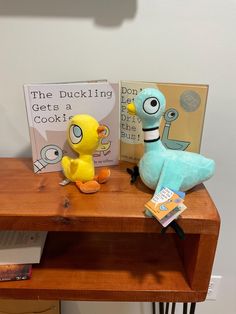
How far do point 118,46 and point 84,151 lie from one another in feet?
1.03

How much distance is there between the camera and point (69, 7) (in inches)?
29.8

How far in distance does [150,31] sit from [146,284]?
0.62 metres

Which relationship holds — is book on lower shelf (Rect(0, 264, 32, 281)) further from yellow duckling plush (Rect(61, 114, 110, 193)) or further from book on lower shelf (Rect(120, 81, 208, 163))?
book on lower shelf (Rect(120, 81, 208, 163))

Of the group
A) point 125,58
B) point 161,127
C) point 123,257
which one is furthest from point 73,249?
point 125,58

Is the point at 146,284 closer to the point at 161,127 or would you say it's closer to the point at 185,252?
the point at 185,252

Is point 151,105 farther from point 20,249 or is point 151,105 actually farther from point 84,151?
point 20,249

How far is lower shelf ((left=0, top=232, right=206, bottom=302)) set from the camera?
661mm

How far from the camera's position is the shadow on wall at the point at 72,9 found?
2.47ft

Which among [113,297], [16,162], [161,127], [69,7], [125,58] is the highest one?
[69,7]

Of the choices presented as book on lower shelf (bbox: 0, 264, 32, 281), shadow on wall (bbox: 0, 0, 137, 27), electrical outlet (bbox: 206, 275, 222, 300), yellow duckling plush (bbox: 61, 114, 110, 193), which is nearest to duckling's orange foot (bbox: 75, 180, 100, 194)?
yellow duckling plush (bbox: 61, 114, 110, 193)

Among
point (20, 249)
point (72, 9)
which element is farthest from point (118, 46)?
point (20, 249)

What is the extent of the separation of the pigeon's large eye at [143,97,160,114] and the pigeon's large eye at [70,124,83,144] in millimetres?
152

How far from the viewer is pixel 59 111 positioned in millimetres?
707

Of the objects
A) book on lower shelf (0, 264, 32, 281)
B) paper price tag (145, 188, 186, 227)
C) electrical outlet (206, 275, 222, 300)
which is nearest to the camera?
paper price tag (145, 188, 186, 227)
